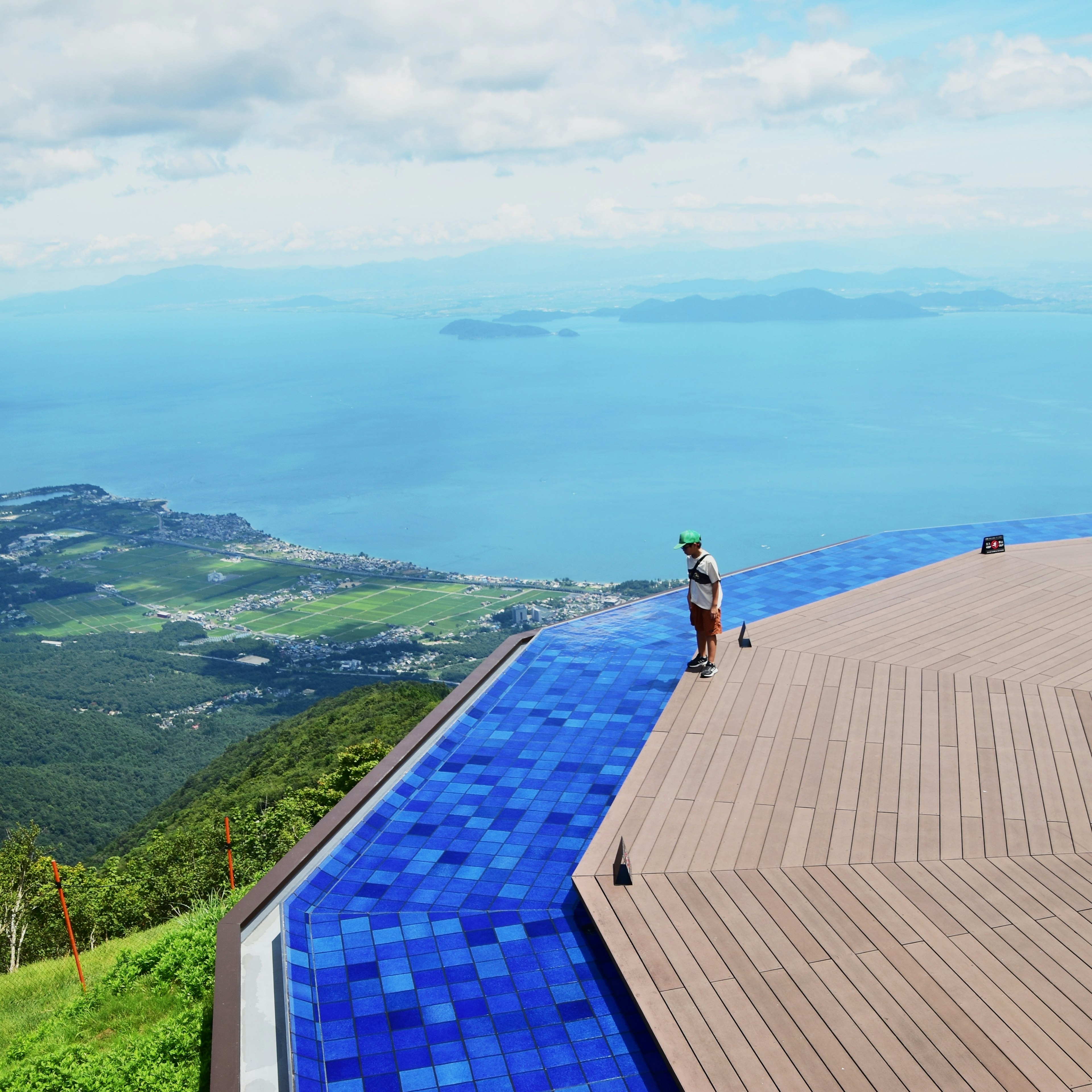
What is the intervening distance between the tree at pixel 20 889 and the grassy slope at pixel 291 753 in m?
3.07

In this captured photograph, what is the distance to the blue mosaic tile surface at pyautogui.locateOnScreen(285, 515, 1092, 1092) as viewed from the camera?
389 cm

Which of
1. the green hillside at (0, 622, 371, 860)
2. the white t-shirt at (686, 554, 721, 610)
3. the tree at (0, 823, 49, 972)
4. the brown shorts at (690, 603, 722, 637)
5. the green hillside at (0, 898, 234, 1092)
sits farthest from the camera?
the green hillside at (0, 622, 371, 860)

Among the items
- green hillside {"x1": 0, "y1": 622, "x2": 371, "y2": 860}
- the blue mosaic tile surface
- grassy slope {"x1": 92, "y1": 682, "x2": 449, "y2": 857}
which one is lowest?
green hillside {"x1": 0, "y1": 622, "x2": 371, "y2": 860}

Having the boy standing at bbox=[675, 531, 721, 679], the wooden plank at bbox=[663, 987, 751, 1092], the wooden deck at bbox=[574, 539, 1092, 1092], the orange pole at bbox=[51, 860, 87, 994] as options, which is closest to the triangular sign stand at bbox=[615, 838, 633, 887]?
the wooden deck at bbox=[574, 539, 1092, 1092]

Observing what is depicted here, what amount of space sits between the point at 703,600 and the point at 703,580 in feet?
0.61

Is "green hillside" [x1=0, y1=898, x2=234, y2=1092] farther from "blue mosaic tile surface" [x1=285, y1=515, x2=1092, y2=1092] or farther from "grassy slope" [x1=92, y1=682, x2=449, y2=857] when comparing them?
"grassy slope" [x1=92, y1=682, x2=449, y2=857]

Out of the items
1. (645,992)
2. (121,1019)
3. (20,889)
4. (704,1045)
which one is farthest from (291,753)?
(704,1045)

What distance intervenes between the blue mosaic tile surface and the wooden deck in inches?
10.4

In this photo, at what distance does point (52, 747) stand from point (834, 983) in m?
41.7

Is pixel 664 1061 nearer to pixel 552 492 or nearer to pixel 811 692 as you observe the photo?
pixel 811 692

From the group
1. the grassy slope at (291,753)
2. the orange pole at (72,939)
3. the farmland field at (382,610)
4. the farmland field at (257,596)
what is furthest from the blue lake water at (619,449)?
the orange pole at (72,939)

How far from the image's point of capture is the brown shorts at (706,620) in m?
7.12

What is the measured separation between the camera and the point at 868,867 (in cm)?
477

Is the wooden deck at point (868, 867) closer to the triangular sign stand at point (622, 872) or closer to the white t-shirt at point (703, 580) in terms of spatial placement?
the triangular sign stand at point (622, 872)
